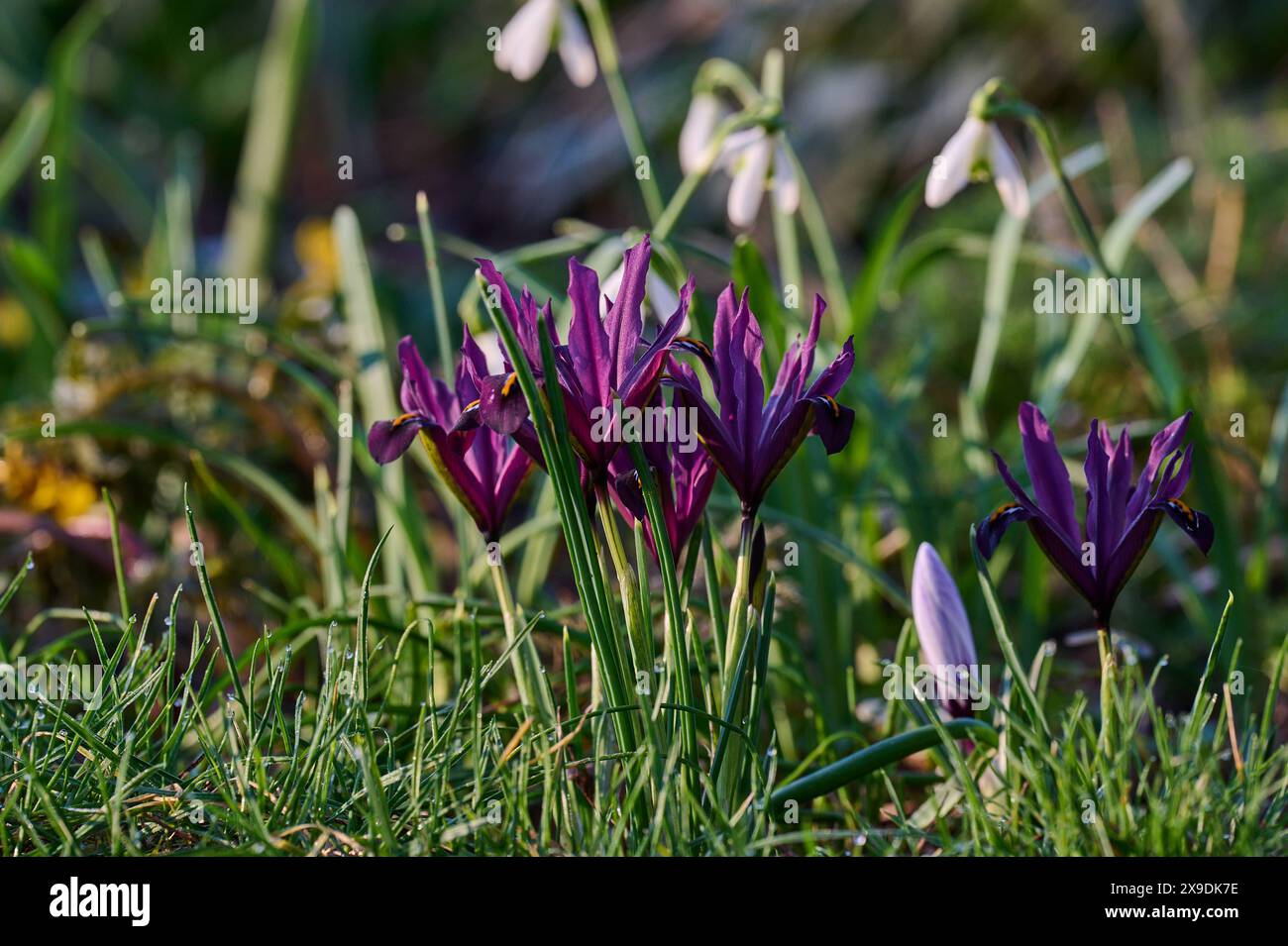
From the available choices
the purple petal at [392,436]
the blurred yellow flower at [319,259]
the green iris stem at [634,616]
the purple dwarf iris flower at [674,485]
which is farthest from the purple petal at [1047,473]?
the blurred yellow flower at [319,259]

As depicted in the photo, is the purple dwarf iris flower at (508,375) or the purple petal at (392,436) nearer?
the purple dwarf iris flower at (508,375)

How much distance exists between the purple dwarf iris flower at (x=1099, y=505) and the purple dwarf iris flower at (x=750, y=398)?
0.23 meters

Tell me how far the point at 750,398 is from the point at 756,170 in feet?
2.46

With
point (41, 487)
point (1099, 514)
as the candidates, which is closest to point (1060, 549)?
point (1099, 514)

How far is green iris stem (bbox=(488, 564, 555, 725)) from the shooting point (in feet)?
4.57

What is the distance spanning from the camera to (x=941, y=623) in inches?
56.8

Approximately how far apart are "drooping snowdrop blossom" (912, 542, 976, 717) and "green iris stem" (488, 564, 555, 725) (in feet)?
1.52

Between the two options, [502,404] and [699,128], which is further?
[699,128]

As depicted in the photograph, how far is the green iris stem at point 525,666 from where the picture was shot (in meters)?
1.39

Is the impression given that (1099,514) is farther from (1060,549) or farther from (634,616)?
(634,616)

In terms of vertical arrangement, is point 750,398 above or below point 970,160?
below

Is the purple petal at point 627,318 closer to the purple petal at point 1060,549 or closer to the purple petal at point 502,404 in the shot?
the purple petal at point 502,404

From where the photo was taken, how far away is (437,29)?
7984mm

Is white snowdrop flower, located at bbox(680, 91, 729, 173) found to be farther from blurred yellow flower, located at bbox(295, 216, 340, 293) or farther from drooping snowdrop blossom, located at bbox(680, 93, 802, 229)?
blurred yellow flower, located at bbox(295, 216, 340, 293)
